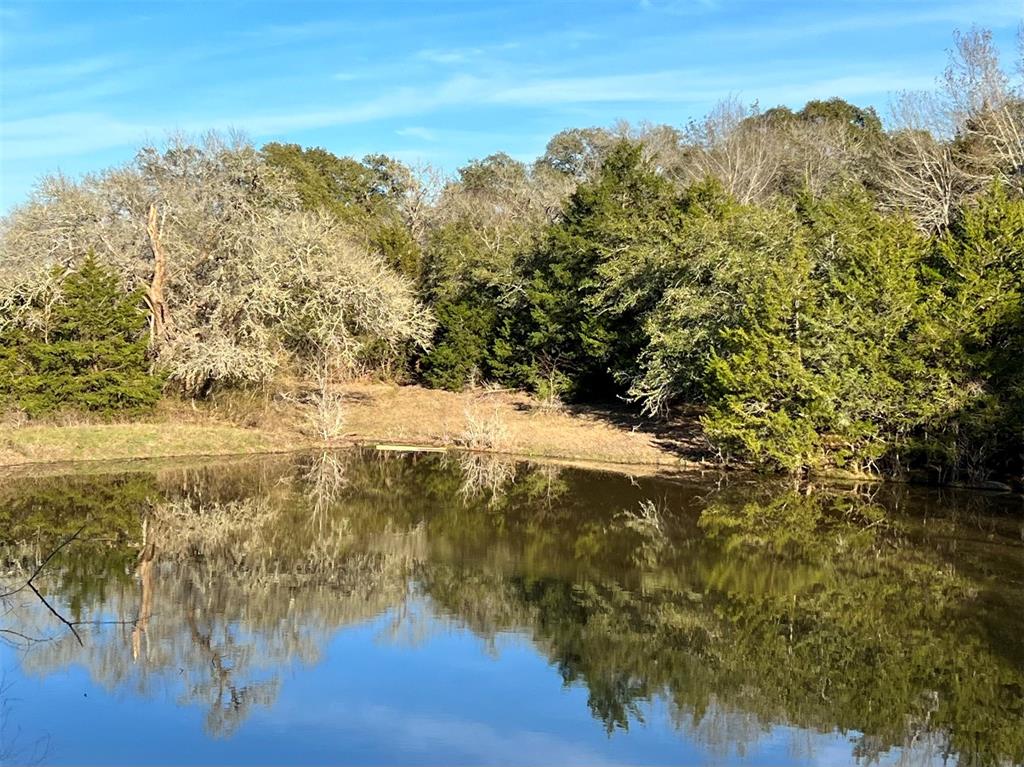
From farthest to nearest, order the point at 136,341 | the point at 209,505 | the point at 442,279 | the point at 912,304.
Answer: the point at 442,279 < the point at 136,341 < the point at 912,304 < the point at 209,505

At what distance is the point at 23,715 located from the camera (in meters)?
8.34

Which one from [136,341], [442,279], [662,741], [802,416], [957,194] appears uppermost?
[957,194]

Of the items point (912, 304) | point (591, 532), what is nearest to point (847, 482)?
point (912, 304)

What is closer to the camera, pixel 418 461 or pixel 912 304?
pixel 912 304

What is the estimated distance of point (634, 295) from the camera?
26.1m

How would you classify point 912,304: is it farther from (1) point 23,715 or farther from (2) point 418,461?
(1) point 23,715

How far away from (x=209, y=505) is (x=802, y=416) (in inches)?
515

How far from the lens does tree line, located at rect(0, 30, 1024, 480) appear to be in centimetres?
2011

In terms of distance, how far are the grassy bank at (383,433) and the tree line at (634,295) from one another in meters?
1.02

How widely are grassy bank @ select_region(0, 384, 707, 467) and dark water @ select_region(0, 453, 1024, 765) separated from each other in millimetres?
2472

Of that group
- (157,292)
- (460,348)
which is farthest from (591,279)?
(157,292)

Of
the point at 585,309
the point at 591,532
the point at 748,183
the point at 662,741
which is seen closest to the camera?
the point at 662,741

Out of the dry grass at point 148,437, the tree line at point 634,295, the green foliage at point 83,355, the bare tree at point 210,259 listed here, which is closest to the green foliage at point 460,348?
the tree line at point 634,295

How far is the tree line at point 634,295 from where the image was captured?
20.1 m
